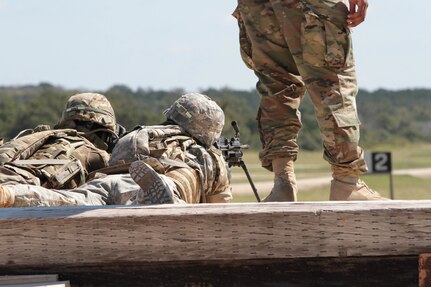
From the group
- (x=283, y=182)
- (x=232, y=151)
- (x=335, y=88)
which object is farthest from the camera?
(x=232, y=151)

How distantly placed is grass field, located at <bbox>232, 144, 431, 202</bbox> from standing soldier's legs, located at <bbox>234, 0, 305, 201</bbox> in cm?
1779

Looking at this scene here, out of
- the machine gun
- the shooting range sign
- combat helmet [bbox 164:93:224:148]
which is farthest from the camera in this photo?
the shooting range sign

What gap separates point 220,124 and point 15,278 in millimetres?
3807

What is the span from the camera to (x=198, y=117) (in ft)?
23.6

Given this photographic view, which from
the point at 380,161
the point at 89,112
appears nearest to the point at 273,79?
the point at 89,112

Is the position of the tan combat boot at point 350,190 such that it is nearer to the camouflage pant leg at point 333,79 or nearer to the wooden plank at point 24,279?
the camouflage pant leg at point 333,79

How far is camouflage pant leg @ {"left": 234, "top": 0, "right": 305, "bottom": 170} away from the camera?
5875 mm

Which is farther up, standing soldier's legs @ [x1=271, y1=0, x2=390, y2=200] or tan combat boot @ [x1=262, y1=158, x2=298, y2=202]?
standing soldier's legs @ [x1=271, y1=0, x2=390, y2=200]

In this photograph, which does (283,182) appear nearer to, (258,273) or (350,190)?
(350,190)

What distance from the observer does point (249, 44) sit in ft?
20.1

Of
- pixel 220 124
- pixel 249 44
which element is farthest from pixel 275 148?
pixel 220 124

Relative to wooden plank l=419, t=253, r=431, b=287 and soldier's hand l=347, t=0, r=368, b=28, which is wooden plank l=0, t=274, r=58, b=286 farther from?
soldier's hand l=347, t=0, r=368, b=28

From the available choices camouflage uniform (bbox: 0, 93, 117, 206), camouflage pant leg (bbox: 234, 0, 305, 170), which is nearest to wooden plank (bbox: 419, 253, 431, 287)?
camouflage uniform (bbox: 0, 93, 117, 206)

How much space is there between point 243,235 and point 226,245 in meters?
0.06
